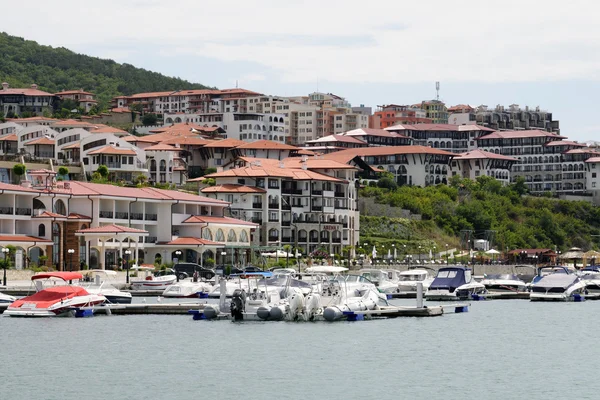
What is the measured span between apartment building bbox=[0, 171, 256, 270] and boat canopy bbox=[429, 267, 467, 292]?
2790cm

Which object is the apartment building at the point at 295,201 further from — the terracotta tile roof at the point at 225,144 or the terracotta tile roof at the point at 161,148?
the terracotta tile roof at the point at 225,144

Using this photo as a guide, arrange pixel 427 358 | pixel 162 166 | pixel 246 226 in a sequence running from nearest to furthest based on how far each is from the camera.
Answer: pixel 427 358, pixel 246 226, pixel 162 166

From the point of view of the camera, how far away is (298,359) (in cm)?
4791

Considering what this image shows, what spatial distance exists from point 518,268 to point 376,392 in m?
96.6

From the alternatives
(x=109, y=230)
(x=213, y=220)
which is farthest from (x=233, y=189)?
(x=109, y=230)

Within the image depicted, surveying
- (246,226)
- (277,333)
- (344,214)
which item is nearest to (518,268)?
(344,214)

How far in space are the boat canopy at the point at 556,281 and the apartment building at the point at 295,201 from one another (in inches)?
1784

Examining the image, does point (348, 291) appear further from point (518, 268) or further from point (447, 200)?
point (447, 200)

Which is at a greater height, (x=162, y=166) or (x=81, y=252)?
(x=162, y=166)

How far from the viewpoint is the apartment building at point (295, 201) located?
12375 cm

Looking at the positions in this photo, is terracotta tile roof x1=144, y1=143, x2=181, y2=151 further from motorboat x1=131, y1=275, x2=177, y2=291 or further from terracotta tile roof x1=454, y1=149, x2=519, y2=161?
motorboat x1=131, y1=275, x2=177, y2=291

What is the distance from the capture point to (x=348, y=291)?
211ft

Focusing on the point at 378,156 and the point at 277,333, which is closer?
the point at 277,333

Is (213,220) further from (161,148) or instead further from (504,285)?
(161,148)
